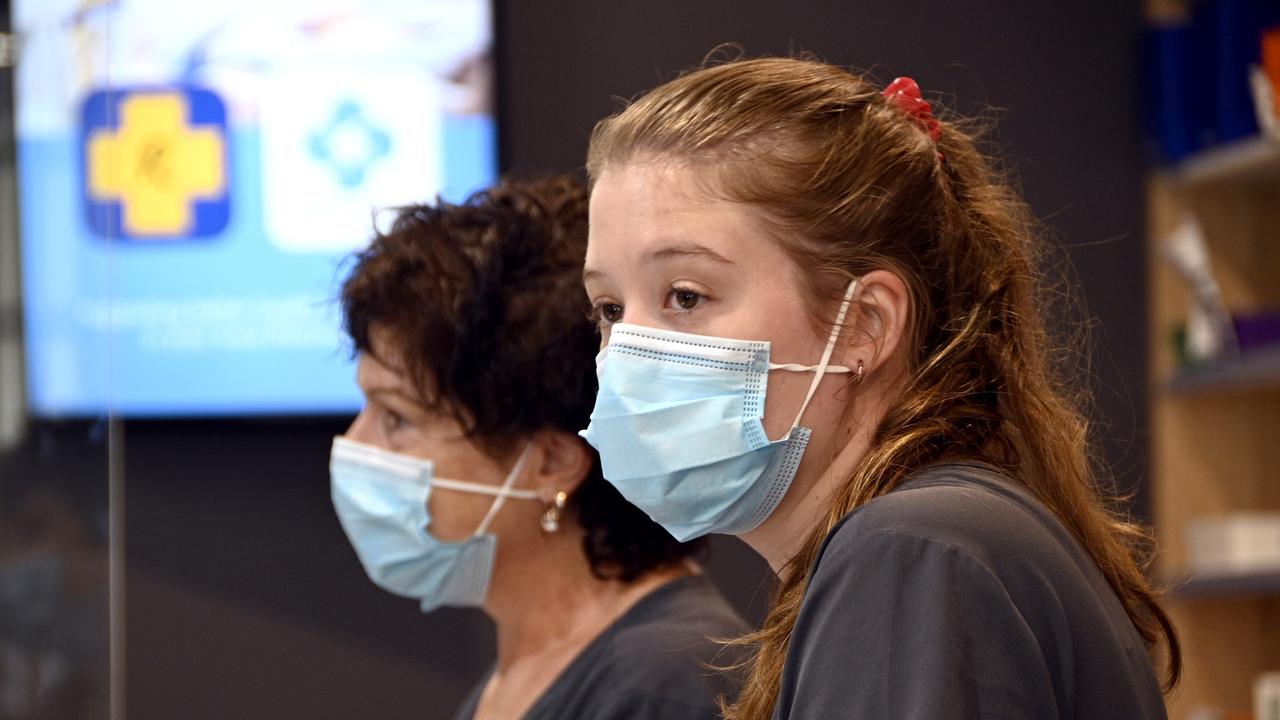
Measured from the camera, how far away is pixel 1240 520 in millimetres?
3248

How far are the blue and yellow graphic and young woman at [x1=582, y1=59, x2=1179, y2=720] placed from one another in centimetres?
184

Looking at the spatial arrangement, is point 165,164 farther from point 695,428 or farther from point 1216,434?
point 1216,434

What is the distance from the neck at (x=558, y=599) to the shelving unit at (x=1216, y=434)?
2.07 metres

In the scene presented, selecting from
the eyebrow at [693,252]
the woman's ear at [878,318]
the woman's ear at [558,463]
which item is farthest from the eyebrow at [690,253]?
the woman's ear at [558,463]

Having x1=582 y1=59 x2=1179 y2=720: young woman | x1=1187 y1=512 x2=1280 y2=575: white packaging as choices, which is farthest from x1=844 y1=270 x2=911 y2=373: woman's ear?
x1=1187 y1=512 x2=1280 y2=575: white packaging

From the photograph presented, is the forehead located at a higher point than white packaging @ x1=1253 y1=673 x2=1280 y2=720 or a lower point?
higher

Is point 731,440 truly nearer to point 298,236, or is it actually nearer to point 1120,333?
point 298,236

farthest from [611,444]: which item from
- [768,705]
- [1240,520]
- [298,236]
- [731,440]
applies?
[1240,520]

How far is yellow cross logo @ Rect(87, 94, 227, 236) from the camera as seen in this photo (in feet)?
9.59

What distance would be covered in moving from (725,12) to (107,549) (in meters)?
2.06

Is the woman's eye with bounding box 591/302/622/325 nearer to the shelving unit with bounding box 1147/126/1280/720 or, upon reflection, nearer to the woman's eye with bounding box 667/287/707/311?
the woman's eye with bounding box 667/287/707/311

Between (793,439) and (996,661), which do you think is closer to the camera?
(996,661)

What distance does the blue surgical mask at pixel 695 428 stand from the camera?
119 cm

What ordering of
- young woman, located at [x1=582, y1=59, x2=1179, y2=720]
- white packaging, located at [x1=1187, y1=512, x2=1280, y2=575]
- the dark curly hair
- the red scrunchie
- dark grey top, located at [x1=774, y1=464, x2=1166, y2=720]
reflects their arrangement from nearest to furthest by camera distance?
dark grey top, located at [x1=774, y1=464, x2=1166, y2=720]
young woman, located at [x1=582, y1=59, x2=1179, y2=720]
the red scrunchie
the dark curly hair
white packaging, located at [x1=1187, y1=512, x2=1280, y2=575]
